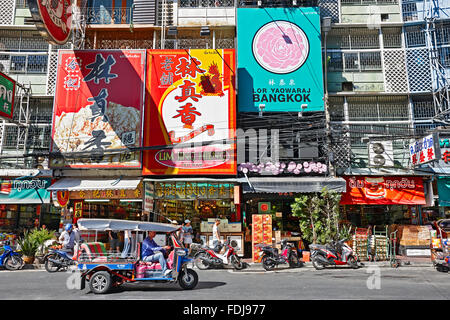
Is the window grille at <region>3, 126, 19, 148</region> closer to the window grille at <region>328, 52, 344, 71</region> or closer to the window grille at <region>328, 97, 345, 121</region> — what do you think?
the window grille at <region>328, 97, 345, 121</region>

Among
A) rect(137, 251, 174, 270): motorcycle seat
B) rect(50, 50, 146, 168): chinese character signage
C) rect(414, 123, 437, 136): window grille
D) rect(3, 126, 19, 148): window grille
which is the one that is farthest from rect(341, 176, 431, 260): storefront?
rect(3, 126, 19, 148): window grille

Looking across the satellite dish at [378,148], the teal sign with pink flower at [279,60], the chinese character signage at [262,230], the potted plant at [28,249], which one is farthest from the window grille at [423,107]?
the potted plant at [28,249]

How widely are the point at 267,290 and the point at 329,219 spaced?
7.50m

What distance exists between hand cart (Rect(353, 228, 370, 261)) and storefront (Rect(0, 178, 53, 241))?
14912 millimetres

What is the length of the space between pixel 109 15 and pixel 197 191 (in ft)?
37.5

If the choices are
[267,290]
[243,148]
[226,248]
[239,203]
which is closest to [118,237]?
[267,290]

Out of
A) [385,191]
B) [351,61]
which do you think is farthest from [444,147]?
[351,61]

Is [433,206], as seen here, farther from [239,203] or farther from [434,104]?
[239,203]

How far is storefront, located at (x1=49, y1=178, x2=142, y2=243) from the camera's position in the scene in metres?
17.6

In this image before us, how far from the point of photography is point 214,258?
45.3 feet

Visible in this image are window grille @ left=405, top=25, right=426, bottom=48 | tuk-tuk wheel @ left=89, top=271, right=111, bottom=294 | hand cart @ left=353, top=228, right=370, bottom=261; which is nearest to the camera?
tuk-tuk wheel @ left=89, top=271, right=111, bottom=294

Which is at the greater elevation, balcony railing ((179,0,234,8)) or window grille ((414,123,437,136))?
balcony railing ((179,0,234,8))

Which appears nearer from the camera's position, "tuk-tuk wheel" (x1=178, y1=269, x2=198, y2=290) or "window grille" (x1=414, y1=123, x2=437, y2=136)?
"tuk-tuk wheel" (x1=178, y1=269, x2=198, y2=290)

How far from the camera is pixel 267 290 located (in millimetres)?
9273
